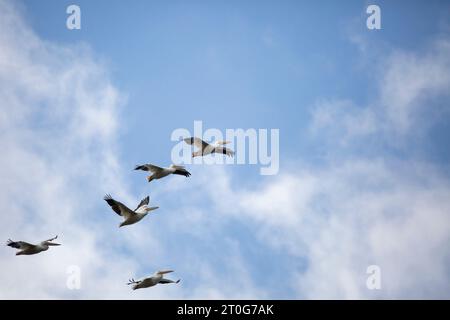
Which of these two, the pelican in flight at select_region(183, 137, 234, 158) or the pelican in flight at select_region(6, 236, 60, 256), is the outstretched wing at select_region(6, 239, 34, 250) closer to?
the pelican in flight at select_region(6, 236, 60, 256)

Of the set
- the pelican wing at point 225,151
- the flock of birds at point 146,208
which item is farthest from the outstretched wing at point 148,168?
the pelican wing at point 225,151

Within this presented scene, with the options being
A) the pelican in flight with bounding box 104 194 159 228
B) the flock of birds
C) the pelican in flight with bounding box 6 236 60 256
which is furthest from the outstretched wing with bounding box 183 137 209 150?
the pelican in flight with bounding box 6 236 60 256

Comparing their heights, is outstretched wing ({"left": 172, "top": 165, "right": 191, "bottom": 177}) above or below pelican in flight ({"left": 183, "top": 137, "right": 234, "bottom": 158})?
below

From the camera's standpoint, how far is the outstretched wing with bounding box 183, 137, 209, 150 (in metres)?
27.9

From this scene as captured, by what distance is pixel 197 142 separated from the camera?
92.3 ft

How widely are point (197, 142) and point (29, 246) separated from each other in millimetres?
7359

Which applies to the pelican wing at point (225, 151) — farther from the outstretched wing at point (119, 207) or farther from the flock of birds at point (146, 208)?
the outstretched wing at point (119, 207)

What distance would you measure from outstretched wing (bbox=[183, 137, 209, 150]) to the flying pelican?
1.08 metres
